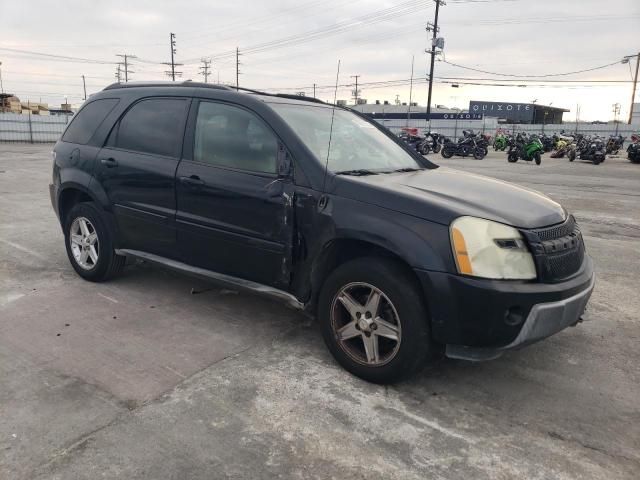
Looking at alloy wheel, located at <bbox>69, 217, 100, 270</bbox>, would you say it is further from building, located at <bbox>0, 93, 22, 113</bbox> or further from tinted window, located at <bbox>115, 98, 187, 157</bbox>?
building, located at <bbox>0, 93, 22, 113</bbox>

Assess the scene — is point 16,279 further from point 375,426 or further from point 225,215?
point 375,426

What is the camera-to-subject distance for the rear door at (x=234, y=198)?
11.2 ft

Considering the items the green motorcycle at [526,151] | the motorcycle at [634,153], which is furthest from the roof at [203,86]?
the motorcycle at [634,153]

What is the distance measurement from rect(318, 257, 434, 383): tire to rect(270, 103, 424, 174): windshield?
74cm

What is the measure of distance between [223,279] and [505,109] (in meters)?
88.7

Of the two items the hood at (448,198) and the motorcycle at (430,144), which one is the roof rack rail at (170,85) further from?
the motorcycle at (430,144)

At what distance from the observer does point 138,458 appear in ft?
7.91

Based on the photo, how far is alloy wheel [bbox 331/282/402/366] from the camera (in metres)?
3.01

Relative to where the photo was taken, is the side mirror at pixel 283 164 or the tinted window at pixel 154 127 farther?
the tinted window at pixel 154 127

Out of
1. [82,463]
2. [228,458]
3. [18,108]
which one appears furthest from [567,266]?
[18,108]

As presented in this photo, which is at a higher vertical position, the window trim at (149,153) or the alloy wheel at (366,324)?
the window trim at (149,153)

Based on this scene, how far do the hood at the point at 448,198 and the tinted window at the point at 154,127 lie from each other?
5.09ft

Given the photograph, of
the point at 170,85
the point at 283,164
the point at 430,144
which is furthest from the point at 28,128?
the point at 283,164

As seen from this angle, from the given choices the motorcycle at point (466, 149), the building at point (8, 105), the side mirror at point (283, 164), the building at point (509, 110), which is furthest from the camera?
the building at point (509, 110)
